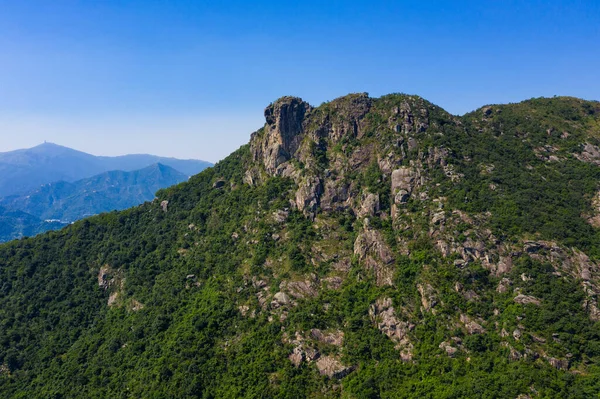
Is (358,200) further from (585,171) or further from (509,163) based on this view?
(585,171)

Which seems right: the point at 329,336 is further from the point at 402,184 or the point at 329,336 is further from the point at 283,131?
the point at 283,131

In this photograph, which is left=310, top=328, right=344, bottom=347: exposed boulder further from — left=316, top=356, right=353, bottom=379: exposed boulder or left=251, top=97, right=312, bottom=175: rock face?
left=251, top=97, right=312, bottom=175: rock face

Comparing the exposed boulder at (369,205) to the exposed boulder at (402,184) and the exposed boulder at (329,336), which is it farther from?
the exposed boulder at (329,336)

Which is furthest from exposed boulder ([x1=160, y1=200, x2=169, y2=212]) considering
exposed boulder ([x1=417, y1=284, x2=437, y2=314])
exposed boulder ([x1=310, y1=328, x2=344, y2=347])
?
exposed boulder ([x1=417, y1=284, x2=437, y2=314])

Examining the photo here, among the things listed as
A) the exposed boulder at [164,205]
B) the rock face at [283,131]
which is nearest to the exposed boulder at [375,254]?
the rock face at [283,131]

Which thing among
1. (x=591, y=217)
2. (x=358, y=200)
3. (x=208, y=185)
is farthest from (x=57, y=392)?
(x=591, y=217)

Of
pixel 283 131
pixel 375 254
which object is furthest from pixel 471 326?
pixel 283 131
